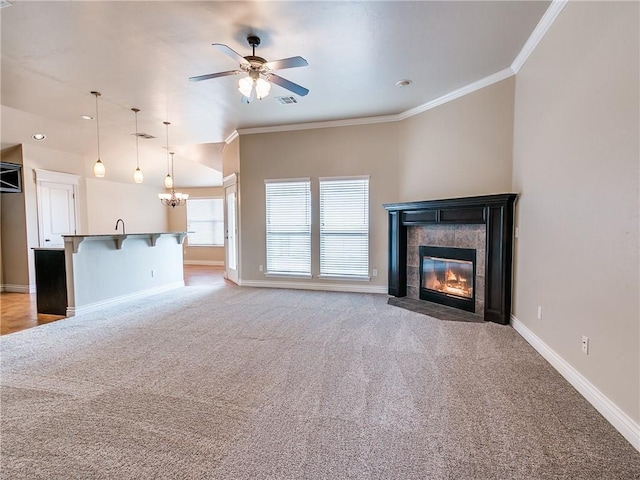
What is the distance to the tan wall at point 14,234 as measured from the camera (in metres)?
6.23

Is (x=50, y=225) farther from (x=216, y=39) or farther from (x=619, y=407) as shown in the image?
(x=619, y=407)

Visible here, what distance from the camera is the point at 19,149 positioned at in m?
6.14

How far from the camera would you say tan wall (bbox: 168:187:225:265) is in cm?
1035

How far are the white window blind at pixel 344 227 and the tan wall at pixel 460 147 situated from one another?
2.55ft

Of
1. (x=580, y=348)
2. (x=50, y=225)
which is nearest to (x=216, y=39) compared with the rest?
(x=580, y=348)

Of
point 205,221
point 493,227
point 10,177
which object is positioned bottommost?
point 493,227

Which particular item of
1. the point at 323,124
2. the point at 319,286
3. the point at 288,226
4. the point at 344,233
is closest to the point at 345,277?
the point at 319,286

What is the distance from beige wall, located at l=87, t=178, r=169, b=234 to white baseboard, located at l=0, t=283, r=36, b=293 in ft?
5.87

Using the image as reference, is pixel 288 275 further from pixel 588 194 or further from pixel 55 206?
pixel 55 206

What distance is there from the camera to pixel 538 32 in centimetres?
304

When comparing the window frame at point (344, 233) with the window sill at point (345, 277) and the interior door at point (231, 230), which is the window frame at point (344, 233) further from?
the interior door at point (231, 230)

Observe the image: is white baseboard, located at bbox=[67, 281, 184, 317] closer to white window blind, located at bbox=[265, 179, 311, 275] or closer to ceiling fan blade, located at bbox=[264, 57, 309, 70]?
white window blind, located at bbox=[265, 179, 311, 275]

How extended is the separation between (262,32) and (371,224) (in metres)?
3.47

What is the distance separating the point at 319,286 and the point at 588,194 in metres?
4.41
